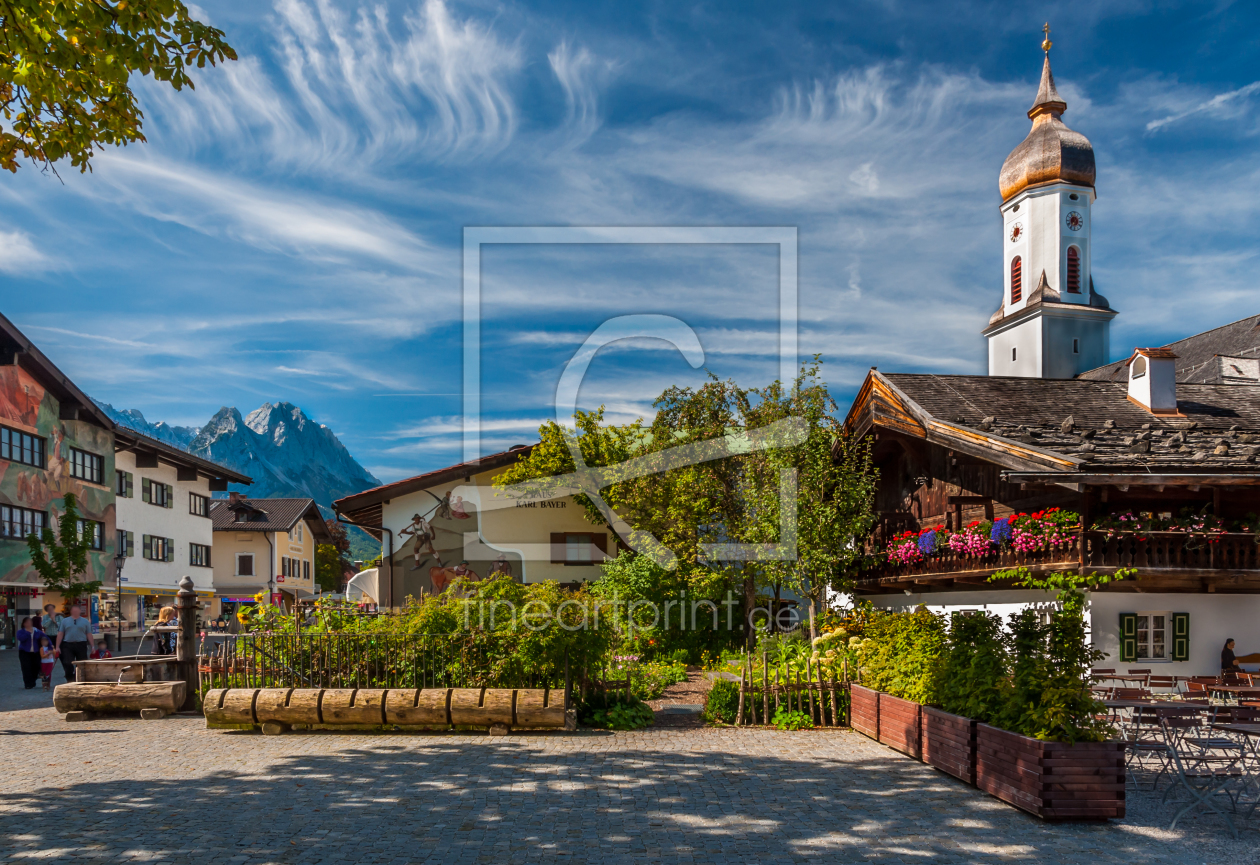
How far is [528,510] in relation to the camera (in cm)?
2828

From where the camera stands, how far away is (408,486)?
27.8 metres

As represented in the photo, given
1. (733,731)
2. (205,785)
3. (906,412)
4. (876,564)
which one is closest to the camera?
(205,785)

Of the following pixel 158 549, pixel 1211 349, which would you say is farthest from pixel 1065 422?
pixel 158 549

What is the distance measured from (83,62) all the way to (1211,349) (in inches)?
1769

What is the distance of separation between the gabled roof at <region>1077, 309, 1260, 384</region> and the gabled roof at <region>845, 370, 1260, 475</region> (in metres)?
10.3

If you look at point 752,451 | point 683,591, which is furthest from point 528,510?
point 752,451

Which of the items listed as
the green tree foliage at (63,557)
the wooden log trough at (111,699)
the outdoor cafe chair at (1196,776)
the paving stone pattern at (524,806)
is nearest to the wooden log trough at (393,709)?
the paving stone pattern at (524,806)

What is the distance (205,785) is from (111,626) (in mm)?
38693

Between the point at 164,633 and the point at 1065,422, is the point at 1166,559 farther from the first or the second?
the point at 164,633

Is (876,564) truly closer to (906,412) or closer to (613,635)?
(906,412)

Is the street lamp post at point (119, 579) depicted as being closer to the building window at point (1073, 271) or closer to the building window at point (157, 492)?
the building window at point (157, 492)

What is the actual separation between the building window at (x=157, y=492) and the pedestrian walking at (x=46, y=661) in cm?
2862

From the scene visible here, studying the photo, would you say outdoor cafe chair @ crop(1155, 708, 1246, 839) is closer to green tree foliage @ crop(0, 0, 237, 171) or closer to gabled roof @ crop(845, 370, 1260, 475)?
gabled roof @ crop(845, 370, 1260, 475)

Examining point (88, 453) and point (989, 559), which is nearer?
point (989, 559)
